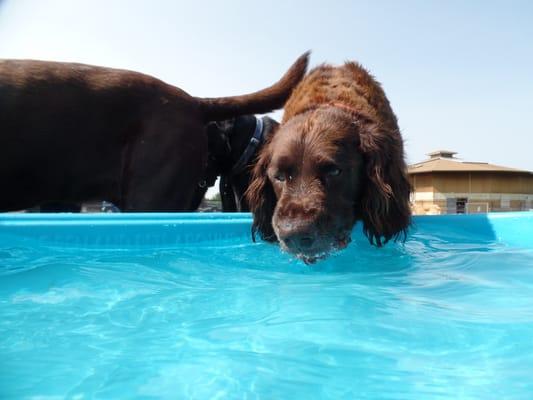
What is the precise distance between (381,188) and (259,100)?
2.05m

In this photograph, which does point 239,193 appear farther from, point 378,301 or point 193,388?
point 193,388

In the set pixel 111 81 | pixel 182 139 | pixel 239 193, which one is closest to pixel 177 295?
pixel 182 139

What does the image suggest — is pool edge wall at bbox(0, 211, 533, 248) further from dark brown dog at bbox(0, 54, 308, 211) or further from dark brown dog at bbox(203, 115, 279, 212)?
dark brown dog at bbox(203, 115, 279, 212)

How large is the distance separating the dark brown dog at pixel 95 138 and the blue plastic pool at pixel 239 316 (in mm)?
779

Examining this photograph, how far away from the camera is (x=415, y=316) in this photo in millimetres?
2039

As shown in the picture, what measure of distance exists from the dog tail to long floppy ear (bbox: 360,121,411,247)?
1.63 m

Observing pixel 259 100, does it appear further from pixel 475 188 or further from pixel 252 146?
pixel 475 188

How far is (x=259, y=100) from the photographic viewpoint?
4871mm

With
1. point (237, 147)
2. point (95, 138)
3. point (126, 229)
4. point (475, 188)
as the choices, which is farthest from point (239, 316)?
point (475, 188)

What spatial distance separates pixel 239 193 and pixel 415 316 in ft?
13.9

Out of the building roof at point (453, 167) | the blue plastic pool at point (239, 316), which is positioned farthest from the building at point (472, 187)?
the blue plastic pool at point (239, 316)

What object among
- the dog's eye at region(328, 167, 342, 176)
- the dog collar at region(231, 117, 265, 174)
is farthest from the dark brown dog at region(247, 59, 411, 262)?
the dog collar at region(231, 117, 265, 174)

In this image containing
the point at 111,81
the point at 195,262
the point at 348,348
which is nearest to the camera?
the point at 348,348

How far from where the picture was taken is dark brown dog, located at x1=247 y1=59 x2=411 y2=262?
271 centimetres
